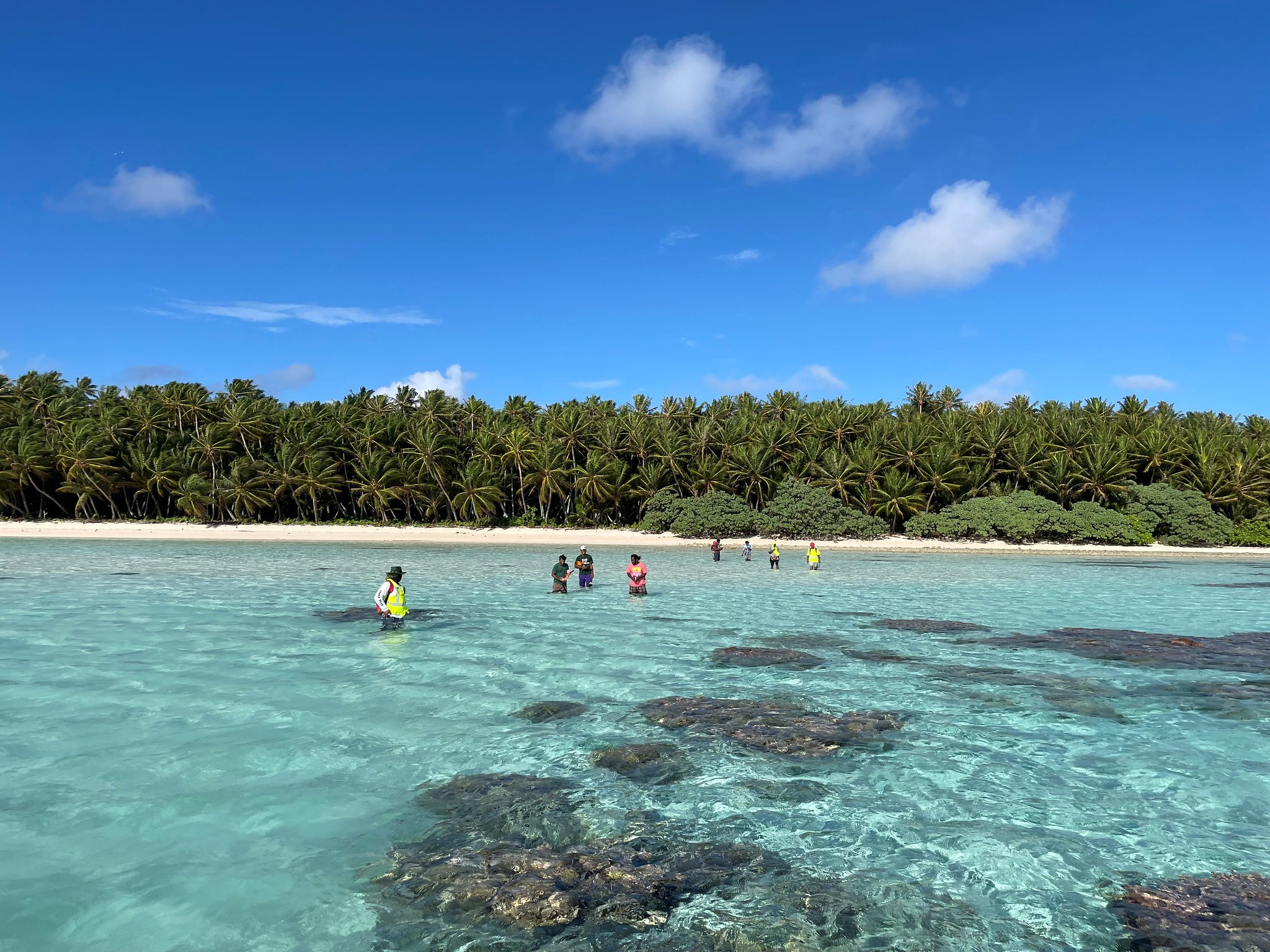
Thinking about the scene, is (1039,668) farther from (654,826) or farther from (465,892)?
(465,892)

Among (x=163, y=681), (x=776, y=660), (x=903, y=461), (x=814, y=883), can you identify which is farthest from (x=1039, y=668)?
(x=903, y=461)

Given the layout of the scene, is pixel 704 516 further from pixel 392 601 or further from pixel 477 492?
pixel 392 601

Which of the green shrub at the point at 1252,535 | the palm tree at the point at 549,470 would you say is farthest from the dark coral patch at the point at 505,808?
the green shrub at the point at 1252,535

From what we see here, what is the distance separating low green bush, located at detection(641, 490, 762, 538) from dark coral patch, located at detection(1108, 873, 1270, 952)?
5573 centimetres

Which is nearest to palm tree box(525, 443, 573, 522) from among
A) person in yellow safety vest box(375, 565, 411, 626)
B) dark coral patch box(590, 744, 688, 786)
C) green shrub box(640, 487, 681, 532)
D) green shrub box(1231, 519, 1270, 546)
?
green shrub box(640, 487, 681, 532)

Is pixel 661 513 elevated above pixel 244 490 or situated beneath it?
situated beneath

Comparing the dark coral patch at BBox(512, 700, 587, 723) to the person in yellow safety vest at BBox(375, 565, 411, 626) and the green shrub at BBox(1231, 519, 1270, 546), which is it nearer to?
the person in yellow safety vest at BBox(375, 565, 411, 626)

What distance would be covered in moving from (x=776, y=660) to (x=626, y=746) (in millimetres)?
6376

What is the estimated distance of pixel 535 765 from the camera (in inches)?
392

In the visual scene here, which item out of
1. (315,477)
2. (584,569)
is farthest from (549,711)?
(315,477)

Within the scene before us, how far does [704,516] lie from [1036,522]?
25055 mm

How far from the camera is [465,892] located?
6.71m

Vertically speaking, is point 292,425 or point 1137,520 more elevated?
point 292,425

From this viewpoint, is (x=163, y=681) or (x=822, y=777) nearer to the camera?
(x=822, y=777)
